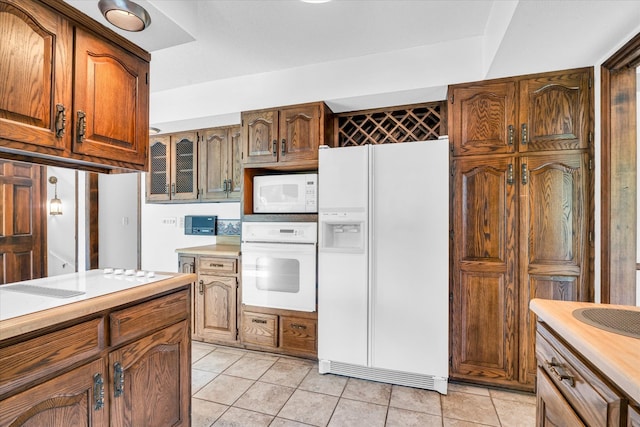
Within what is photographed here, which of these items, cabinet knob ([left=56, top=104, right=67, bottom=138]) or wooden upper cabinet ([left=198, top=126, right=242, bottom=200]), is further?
wooden upper cabinet ([left=198, top=126, right=242, bottom=200])

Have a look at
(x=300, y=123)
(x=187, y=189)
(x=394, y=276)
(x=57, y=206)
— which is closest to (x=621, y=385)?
(x=394, y=276)

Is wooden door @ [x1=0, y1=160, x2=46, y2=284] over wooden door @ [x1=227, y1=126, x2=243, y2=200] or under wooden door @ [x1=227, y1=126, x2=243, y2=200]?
under

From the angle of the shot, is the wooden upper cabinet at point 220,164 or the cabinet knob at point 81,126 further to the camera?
the wooden upper cabinet at point 220,164

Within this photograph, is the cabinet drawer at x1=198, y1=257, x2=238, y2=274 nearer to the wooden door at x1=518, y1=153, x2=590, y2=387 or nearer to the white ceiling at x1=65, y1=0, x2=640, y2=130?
the white ceiling at x1=65, y1=0, x2=640, y2=130

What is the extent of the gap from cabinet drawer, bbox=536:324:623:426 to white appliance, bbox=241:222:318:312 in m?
1.68

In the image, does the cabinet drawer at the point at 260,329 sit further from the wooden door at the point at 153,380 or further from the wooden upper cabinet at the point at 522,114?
the wooden upper cabinet at the point at 522,114

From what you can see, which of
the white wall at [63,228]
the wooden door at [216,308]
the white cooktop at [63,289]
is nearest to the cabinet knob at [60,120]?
the white cooktop at [63,289]

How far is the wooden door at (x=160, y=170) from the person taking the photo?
3365 millimetres

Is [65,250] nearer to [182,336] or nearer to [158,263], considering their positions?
[182,336]

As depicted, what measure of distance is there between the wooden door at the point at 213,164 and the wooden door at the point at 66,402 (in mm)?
2091

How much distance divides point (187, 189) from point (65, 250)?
1332 millimetres

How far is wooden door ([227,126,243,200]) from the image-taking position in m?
3.07

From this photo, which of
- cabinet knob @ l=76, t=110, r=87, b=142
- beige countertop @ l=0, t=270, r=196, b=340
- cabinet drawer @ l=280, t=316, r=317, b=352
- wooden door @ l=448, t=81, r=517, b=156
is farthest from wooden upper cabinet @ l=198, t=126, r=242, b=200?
wooden door @ l=448, t=81, r=517, b=156

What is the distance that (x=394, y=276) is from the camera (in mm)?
2223
